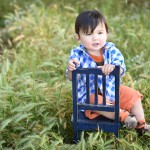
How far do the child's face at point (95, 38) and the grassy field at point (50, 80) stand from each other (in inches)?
24.3

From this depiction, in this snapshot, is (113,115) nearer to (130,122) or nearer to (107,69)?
(130,122)

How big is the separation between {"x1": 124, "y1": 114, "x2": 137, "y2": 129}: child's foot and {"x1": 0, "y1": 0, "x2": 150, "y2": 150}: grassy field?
6cm

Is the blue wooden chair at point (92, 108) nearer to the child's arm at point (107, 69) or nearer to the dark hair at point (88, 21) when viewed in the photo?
the child's arm at point (107, 69)

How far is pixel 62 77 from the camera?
4938 millimetres

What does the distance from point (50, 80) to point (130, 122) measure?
3.77 feet

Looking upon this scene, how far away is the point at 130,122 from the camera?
153 inches

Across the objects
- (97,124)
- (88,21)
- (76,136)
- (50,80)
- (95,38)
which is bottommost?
(76,136)

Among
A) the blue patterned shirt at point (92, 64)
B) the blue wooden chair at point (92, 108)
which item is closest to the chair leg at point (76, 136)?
the blue wooden chair at point (92, 108)

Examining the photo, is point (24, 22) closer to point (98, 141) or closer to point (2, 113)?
point (2, 113)

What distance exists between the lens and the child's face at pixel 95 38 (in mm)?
3906

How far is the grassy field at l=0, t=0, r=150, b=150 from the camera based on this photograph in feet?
13.0

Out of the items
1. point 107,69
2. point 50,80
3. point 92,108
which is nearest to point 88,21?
point 107,69

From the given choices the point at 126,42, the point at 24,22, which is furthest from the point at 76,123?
the point at 24,22

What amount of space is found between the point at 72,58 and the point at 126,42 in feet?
6.54
